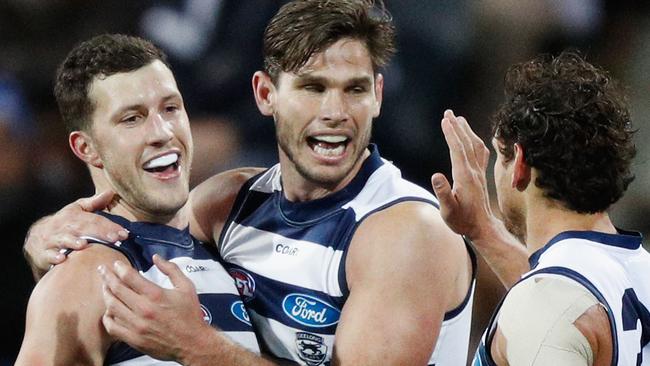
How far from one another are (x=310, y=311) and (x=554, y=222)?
34.0 inches

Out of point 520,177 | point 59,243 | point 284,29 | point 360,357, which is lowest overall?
point 360,357

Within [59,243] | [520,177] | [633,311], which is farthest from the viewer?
[59,243]

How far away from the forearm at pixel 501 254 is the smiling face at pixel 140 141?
1004 mm

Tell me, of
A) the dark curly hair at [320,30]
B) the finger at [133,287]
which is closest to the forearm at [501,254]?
the dark curly hair at [320,30]

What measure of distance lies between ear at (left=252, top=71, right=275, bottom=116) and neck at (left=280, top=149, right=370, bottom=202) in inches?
7.4

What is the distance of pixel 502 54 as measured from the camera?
530 centimetres

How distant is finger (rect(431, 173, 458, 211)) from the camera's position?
2.86 meters

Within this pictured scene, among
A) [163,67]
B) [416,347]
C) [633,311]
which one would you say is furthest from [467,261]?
[163,67]

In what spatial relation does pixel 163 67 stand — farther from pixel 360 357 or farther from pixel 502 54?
pixel 502 54

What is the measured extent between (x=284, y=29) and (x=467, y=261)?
1004 mm

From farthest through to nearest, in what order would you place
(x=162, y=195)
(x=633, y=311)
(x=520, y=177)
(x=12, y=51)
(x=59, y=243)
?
(x=12, y=51) < (x=162, y=195) < (x=59, y=243) < (x=520, y=177) < (x=633, y=311)

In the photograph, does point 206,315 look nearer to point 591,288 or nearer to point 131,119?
point 131,119

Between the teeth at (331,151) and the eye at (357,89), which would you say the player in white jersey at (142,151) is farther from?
the eye at (357,89)

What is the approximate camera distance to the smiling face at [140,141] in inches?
122
